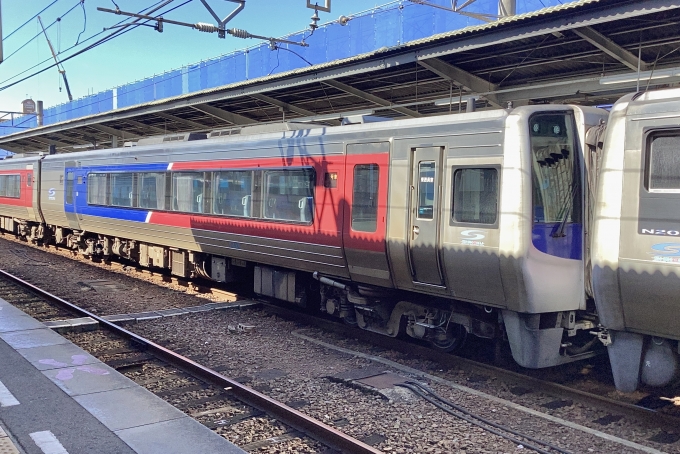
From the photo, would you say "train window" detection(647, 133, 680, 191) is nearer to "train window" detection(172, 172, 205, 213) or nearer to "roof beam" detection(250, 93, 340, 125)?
"train window" detection(172, 172, 205, 213)

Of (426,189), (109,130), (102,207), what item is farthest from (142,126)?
(426,189)

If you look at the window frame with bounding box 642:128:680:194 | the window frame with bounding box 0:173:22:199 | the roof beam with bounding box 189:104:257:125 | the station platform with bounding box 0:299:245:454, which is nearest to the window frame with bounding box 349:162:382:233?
the window frame with bounding box 642:128:680:194

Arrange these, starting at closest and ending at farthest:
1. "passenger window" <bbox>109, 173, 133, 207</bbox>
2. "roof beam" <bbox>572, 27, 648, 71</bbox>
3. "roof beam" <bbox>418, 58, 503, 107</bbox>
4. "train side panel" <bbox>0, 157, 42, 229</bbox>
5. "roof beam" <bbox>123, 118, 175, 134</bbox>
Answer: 1. "roof beam" <bbox>572, 27, 648, 71</bbox>
2. "roof beam" <bbox>418, 58, 503, 107</bbox>
3. "passenger window" <bbox>109, 173, 133, 207</bbox>
4. "roof beam" <bbox>123, 118, 175, 134</bbox>
5. "train side panel" <bbox>0, 157, 42, 229</bbox>

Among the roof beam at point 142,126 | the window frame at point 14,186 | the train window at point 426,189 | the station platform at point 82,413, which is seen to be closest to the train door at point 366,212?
the train window at point 426,189

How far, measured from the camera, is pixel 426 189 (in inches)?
294

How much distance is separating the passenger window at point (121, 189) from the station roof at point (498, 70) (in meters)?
2.29

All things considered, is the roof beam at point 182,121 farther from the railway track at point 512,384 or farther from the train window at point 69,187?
the railway track at point 512,384

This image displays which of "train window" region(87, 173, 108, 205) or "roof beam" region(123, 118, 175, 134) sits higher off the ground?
"roof beam" region(123, 118, 175, 134)

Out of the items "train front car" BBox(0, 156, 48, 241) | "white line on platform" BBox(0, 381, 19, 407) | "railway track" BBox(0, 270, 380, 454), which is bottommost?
"railway track" BBox(0, 270, 380, 454)

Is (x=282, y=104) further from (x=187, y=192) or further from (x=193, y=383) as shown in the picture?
(x=193, y=383)

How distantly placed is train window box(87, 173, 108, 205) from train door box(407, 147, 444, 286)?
1057cm

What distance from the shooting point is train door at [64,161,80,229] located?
17719 millimetres

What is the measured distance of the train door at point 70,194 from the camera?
17719mm

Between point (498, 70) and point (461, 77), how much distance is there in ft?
1.97
